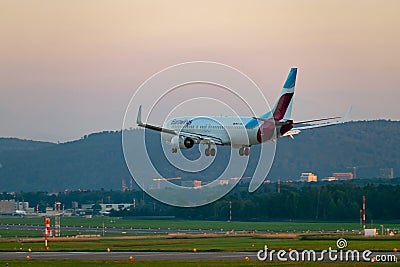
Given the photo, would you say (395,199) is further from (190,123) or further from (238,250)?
(238,250)

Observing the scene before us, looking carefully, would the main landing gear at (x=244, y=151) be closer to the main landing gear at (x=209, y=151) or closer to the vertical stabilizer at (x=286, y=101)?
the main landing gear at (x=209, y=151)

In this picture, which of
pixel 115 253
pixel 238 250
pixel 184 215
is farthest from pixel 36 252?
pixel 184 215

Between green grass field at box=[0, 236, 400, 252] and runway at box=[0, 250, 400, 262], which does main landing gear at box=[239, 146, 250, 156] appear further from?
runway at box=[0, 250, 400, 262]

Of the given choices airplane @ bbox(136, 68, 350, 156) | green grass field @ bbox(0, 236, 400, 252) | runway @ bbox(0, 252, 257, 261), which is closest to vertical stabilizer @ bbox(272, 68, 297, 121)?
airplane @ bbox(136, 68, 350, 156)

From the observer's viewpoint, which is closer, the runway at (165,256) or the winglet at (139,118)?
the runway at (165,256)

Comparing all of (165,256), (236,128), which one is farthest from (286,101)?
(165,256)

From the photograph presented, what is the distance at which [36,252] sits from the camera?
3209 inches

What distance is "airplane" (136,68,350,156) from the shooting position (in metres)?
96.9

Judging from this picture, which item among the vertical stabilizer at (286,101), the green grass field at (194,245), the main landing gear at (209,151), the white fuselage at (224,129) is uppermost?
the vertical stabilizer at (286,101)

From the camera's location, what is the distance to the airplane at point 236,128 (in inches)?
3814

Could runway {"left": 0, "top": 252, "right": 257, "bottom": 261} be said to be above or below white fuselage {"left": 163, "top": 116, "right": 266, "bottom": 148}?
below

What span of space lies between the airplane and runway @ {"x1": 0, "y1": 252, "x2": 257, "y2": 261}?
2023 centimetres

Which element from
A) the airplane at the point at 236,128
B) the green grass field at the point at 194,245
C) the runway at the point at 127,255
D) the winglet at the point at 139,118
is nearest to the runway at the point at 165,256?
the runway at the point at 127,255

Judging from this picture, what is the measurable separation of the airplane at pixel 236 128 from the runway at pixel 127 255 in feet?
66.4
